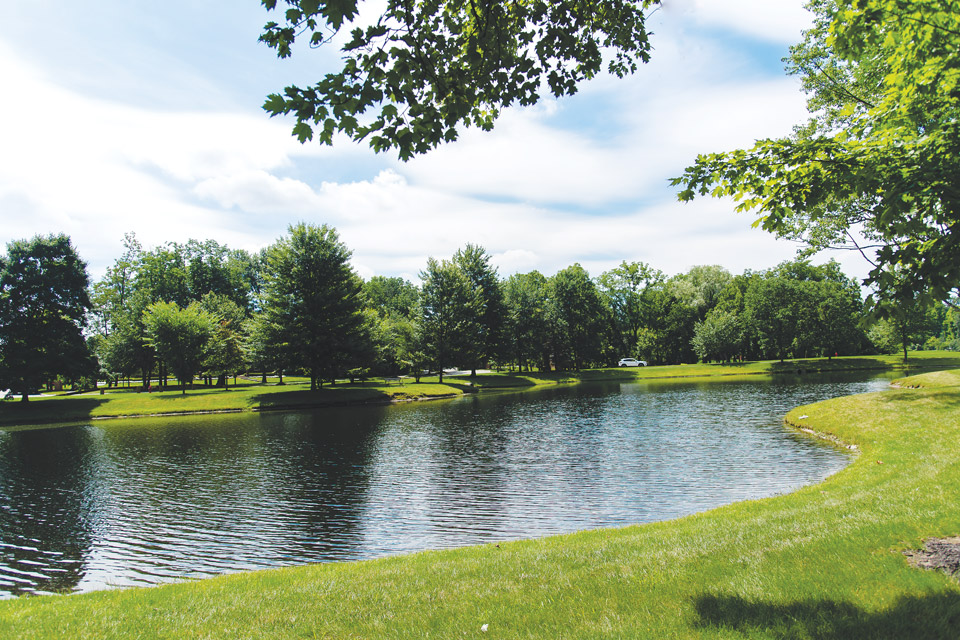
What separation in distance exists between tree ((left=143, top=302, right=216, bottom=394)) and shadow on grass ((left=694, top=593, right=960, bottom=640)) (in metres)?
55.0

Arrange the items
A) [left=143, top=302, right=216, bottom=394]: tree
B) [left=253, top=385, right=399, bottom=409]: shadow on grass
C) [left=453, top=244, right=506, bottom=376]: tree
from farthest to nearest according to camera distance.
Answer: [left=453, top=244, right=506, bottom=376]: tree, [left=143, top=302, right=216, bottom=394]: tree, [left=253, top=385, right=399, bottom=409]: shadow on grass

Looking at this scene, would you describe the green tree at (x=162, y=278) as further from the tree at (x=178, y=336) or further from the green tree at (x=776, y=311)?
the green tree at (x=776, y=311)

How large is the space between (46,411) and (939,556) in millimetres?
55544

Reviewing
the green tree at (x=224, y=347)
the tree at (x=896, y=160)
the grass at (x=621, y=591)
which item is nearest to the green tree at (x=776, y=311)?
the green tree at (x=224, y=347)

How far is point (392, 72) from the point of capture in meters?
5.43

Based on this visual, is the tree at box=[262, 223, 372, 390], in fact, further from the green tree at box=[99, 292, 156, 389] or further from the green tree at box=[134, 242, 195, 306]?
the green tree at box=[134, 242, 195, 306]


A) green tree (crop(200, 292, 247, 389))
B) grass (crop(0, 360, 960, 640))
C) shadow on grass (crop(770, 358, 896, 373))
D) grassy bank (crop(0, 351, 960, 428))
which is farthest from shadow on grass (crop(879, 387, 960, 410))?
shadow on grass (crop(770, 358, 896, 373))

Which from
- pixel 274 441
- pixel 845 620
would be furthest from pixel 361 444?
pixel 845 620

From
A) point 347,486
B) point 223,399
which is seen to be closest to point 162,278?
point 223,399

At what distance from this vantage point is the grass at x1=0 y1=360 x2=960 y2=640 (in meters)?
4.87

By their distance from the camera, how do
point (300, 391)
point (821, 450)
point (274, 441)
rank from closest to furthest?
1. point (821, 450)
2. point (274, 441)
3. point (300, 391)

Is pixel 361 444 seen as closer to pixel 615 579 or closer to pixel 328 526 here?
pixel 328 526

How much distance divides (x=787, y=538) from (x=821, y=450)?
1470 centimetres

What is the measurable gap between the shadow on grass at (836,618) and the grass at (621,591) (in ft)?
0.05
